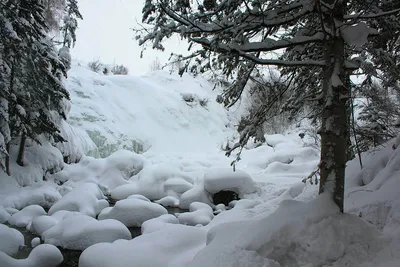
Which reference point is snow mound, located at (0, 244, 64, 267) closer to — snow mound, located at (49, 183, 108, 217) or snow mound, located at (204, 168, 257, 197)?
snow mound, located at (49, 183, 108, 217)

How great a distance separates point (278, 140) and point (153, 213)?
12.5 meters

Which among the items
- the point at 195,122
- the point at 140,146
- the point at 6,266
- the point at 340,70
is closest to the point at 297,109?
the point at 340,70

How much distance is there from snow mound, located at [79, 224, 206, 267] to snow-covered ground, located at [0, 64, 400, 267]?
0.06ft

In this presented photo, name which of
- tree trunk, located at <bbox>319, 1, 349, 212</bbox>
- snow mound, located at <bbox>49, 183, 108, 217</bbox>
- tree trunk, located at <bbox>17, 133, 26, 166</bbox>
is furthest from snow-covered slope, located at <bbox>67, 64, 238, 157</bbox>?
tree trunk, located at <bbox>319, 1, 349, 212</bbox>

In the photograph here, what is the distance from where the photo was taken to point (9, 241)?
5059 mm

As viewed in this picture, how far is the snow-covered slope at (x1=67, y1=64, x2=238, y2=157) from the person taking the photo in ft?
64.8

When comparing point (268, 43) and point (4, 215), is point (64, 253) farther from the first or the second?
point (268, 43)

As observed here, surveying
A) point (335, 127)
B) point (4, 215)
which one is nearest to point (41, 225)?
point (4, 215)

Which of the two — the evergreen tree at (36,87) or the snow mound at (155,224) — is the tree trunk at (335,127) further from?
the evergreen tree at (36,87)

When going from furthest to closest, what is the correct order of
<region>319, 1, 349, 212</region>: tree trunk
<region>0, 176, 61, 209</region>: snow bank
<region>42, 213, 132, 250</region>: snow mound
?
<region>0, 176, 61, 209</region>: snow bank → <region>42, 213, 132, 250</region>: snow mound → <region>319, 1, 349, 212</region>: tree trunk

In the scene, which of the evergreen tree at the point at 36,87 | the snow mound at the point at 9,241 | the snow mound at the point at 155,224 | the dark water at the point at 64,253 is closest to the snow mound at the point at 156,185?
the evergreen tree at the point at 36,87

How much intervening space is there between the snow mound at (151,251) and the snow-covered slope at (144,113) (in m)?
13.8

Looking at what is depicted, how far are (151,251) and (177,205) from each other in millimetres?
5384

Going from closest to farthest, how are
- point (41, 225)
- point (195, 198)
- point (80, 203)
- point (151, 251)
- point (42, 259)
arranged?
point (151, 251)
point (42, 259)
point (41, 225)
point (80, 203)
point (195, 198)
